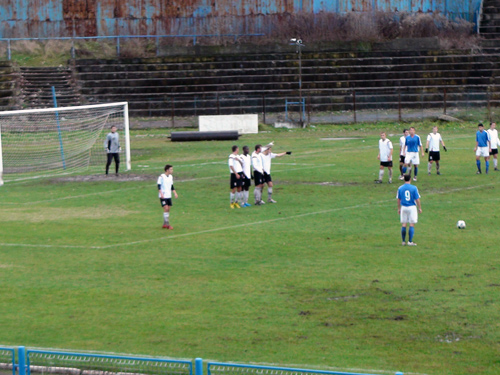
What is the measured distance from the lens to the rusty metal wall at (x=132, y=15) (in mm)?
65625

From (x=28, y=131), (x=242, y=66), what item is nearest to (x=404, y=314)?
(x=28, y=131)

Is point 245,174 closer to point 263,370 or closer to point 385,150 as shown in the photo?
point 385,150

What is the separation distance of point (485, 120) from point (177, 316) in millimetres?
44587

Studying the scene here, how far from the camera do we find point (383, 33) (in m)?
65.8

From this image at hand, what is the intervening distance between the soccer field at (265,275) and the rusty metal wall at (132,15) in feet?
116

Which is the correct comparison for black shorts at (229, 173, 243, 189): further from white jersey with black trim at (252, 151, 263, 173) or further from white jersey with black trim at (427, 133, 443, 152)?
white jersey with black trim at (427, 133, 443, 152)

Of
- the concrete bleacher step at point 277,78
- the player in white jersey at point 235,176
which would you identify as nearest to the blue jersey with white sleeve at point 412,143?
the player in white jersey at point 235,176

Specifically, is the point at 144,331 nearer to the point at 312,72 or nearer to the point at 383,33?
the point at 312,72

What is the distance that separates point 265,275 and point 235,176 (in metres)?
8.91

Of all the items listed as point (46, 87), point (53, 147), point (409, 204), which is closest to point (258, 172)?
point (409, 204)

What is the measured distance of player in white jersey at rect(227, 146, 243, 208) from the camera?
26203mm

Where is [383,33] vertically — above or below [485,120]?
above

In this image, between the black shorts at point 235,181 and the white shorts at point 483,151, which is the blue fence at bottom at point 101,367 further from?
the white shorts at point 483,151

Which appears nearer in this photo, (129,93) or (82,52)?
(129,93)
